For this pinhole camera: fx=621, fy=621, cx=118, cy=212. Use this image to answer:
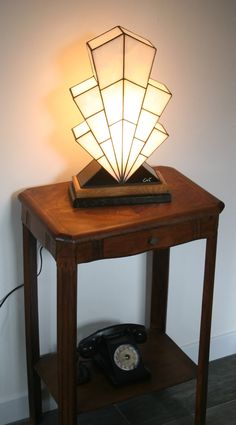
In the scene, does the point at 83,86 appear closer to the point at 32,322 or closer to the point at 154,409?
the point at 32,322

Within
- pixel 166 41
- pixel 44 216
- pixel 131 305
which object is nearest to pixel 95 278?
pixel 131 305

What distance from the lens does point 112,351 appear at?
6.45 feet

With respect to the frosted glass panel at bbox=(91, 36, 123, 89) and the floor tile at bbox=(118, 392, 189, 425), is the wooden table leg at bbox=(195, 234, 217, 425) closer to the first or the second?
the floor tile at bbox=(118, 392, 189, 425)

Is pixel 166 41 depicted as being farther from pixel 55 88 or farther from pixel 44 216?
pixel 44 216

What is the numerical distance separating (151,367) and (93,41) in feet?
3.37

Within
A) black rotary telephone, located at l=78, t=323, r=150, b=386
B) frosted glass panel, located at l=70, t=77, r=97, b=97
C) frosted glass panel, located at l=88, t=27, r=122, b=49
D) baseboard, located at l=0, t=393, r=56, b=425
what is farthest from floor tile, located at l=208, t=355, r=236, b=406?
frosted glass panel, located at l=88, t=27, r=122, b=49

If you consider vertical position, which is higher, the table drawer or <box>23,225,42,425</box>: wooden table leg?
the table drawer

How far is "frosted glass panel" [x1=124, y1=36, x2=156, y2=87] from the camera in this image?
1579 mm

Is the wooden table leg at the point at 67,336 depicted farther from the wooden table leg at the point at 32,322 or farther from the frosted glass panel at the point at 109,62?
the frosted glass panel at the point at 109,62

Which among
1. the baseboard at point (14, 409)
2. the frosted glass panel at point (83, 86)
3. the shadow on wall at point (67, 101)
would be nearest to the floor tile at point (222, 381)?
the baseboard at point (14, 409)

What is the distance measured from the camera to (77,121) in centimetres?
184

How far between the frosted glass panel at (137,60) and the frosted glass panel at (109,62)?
0.02 metres

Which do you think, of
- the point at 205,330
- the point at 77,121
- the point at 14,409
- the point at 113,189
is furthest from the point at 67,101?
the point at 14,409

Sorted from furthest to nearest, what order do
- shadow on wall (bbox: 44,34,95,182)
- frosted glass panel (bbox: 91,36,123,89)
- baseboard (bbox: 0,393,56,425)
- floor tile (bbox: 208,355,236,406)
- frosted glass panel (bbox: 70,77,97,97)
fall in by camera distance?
floor tile (bbox: 208,355,236,406)
baseboard (bbox: 0,393,56,425)
shadow on wall (bbox: 44,34,95,182)
frosted glass panel (bbox: 70,77,97,97)
frosted glass panel (bbox: 91,36,123,89)
